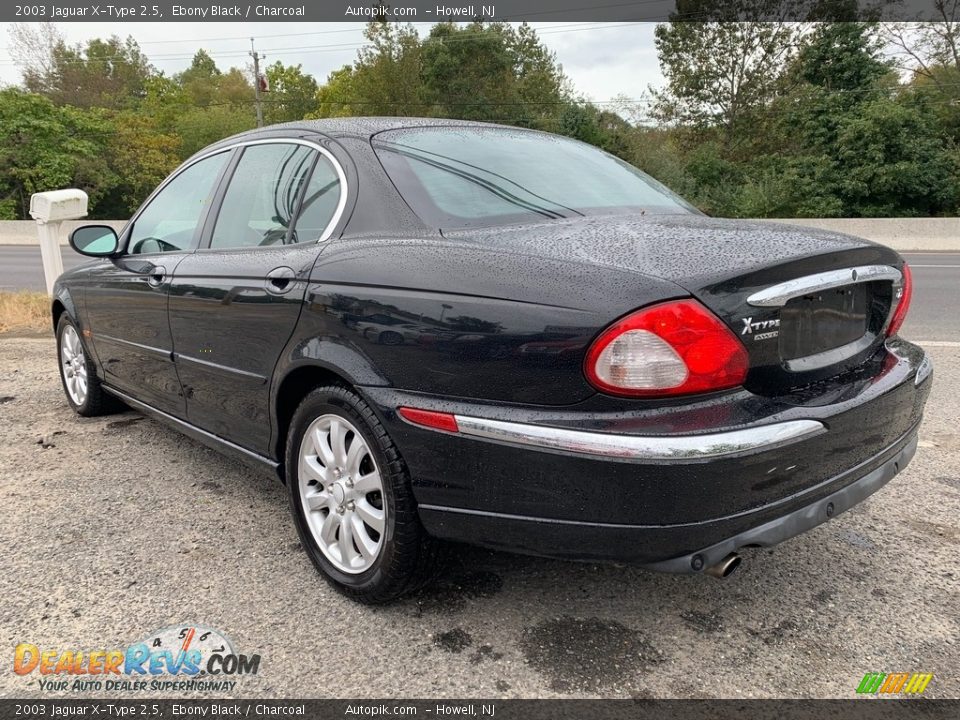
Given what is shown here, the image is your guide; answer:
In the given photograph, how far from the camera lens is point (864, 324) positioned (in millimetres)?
2328

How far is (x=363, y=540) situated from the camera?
93.4 inches

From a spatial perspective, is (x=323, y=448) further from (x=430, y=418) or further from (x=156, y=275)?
(x=156, y=275)

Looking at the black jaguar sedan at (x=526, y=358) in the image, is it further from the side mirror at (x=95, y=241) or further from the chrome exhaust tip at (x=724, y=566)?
the side mirror at (x=95, y=241)

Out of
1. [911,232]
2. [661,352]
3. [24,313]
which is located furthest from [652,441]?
[911,232]

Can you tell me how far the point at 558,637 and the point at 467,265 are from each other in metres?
1.16

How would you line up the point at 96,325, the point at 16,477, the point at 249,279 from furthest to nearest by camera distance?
the point at 96,325 → the point at 16,477 → the point at 249,279

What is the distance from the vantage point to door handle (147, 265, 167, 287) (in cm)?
333

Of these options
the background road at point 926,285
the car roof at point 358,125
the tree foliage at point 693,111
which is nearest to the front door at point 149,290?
the car roof at point 358,125

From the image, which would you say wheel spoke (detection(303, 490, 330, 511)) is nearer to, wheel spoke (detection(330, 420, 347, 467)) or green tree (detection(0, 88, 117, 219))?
wheel spoke (detection(330, 420, 347, 467))

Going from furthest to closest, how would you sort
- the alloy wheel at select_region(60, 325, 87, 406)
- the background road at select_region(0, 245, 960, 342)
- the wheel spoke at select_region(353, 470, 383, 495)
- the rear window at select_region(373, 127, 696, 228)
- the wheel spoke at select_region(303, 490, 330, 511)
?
the background road at select_region(0, 245, 960, 342) < the alloy wheel at select_region(60, 325, 87, 406) < the wheel spoke at select_region(303, 490, 330, 511) < the rear window at select_region(373, 127, 696, 228) < the wheel spoke at select_region(353, 470, 383, 495)

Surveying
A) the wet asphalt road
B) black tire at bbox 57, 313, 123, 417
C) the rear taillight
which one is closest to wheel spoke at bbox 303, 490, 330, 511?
the wet asphalt road

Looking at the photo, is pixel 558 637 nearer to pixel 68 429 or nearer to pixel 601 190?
pixel 601 190

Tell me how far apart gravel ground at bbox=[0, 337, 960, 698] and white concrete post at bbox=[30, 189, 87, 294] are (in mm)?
4409

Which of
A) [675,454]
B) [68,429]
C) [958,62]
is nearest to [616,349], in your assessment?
[675,454]
